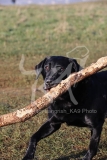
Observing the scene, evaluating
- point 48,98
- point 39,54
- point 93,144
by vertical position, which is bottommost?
point 93,144

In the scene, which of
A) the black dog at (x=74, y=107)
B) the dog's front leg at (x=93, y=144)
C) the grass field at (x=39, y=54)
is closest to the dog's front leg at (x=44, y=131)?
the black dog at (x=74, y=107)

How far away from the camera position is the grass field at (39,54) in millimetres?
5121

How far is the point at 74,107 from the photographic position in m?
4.65

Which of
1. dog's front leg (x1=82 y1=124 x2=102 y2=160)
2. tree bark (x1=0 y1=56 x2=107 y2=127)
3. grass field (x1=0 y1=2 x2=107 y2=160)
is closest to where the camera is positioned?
tree bark (x1=0 y1=56 x2=107 y2=127)

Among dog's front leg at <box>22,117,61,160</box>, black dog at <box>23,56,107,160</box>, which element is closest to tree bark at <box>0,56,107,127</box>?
black dog at <box>23,56,107,160</box>

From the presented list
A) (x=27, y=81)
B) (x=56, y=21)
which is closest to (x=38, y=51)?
(x=27, y=81)

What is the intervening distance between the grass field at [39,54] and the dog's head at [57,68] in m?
0.95

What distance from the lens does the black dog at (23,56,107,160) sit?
181 inches

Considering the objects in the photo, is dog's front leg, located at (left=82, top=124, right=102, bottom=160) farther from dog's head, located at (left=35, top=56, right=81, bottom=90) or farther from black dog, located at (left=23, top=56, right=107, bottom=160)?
dog's head, located at (left=35, top=56, right=81, bottom=90)

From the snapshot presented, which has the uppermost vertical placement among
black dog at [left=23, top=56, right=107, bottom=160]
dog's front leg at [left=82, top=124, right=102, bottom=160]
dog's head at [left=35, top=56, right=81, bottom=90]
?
dog's head at [left=35, top=56, right=81, bottom=90]

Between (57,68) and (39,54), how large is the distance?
8983mm

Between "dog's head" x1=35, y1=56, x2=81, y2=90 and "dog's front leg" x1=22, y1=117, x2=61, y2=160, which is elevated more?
"dog's head" x1=35, y1=56, x2=81, y2=90

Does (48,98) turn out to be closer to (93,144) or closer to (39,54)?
(93,144)

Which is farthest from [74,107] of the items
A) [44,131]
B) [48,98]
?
[48,98]
